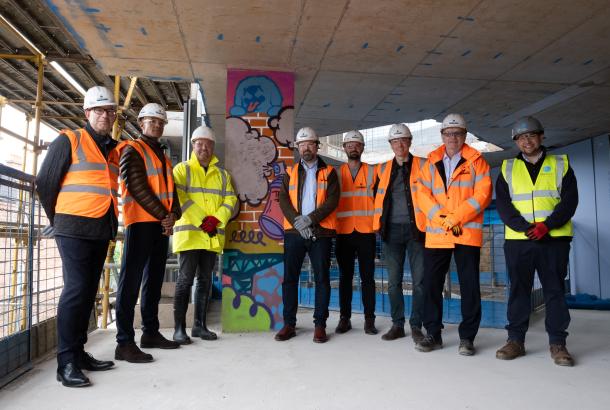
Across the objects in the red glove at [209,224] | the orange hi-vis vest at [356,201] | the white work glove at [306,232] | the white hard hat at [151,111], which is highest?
the white hard hat at [151,111]

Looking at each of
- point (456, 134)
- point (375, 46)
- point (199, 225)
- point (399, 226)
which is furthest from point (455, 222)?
point (199, 225)

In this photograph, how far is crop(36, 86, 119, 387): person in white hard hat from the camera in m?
3.04

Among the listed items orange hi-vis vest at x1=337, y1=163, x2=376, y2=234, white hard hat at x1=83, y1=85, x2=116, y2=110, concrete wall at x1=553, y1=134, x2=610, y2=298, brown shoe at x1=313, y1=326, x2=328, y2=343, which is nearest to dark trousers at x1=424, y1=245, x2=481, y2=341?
orange hi-vis vest at x1=337, y1=163, x2=376, y2=234

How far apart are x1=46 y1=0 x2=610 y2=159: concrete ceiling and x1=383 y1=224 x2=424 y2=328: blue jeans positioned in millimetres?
1922

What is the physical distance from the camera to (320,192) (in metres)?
4.51

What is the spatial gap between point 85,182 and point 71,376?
128 cm

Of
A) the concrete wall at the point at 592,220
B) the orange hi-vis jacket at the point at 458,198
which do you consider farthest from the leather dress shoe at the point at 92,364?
the concrete wall at the point at 592,220

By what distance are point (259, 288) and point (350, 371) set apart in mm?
1757

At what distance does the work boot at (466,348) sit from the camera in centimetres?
386

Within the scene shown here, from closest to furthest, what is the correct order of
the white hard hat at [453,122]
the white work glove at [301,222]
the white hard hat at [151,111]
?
the white hard hat at [151,111]
the white hard hat at [453,122]
the white work glove at [301,222]

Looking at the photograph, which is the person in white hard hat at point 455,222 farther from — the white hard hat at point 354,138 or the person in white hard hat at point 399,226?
the white hard hat at point 354,138

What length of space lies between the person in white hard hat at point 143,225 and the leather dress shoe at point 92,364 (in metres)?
0.21

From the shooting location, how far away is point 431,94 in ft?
20.3

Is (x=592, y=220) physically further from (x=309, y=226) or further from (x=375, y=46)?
(x=309, y=226)
